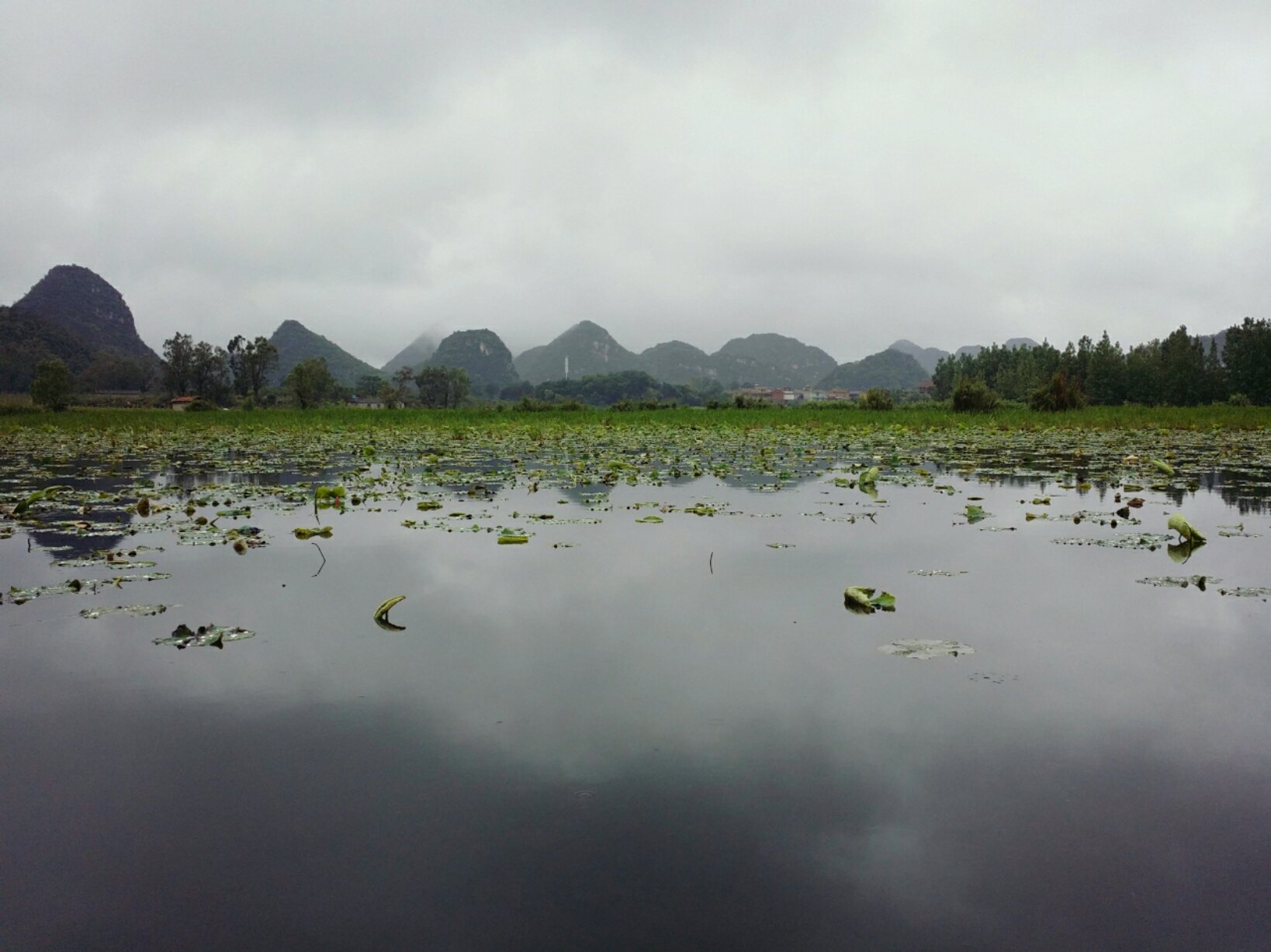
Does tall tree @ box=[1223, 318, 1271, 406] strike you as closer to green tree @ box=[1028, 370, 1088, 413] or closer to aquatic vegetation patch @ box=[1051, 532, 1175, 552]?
green tree @ box=[1028, 370, 1088, 413]

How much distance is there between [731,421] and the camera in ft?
89.2

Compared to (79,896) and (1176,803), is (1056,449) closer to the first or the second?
(1176,803)

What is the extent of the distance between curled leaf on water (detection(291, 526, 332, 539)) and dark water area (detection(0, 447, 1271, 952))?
1629mm

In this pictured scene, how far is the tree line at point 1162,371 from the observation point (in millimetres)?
50750

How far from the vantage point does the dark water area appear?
6.23 feet

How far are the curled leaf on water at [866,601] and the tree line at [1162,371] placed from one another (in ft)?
117

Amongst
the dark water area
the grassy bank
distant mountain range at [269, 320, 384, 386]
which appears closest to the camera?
the dark water area

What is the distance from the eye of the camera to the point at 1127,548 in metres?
5.96

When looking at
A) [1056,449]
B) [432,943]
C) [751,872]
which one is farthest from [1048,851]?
[1056,449]

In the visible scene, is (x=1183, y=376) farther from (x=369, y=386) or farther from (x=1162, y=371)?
(x=369, y=386)

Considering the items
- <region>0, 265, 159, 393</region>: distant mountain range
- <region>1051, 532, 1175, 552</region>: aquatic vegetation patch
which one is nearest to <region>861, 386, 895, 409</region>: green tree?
<region>1051, 532, 1175, 552</region>: aquatic vegetation patch

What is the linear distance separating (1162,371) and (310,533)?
7062 centimetres

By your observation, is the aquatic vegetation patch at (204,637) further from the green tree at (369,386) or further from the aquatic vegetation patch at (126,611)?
the green tree at (369,386)

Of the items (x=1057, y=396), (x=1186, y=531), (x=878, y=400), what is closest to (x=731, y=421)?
(x=878, y=400)
